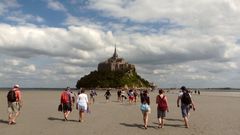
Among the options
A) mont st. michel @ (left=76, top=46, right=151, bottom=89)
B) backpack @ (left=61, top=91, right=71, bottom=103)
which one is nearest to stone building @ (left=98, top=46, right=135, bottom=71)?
mont st. michel @ (left=76, top=46, right=151, bottom=89)

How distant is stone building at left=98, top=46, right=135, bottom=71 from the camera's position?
190875 mm

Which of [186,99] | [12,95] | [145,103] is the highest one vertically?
[12,95]

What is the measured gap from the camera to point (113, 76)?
614 ft

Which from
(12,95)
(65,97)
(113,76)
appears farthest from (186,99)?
(113,76)

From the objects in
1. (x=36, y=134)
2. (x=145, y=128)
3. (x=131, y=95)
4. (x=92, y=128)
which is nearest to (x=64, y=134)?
(x=36, y=134)

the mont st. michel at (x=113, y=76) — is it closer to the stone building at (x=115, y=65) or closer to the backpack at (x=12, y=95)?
the stone building at (x=115, y=65)

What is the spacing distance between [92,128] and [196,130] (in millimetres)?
4741

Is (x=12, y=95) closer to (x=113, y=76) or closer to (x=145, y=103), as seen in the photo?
(x=145, y=103)

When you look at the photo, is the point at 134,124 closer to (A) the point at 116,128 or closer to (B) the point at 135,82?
(A) the point at 116,128

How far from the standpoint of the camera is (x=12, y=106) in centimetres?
1752

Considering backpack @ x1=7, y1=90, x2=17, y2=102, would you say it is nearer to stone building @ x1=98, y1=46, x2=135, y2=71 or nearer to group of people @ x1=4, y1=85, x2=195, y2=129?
group of people @ x1=4, y1=85, x2=195, y2=129

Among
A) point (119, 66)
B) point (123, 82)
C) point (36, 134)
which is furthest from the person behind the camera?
point (119, 66)

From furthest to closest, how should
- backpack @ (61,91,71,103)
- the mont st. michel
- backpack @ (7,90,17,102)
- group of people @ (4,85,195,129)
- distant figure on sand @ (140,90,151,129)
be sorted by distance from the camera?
the mont st. michel
backpack @ (61,91,71,103)
backpack @ (7,90,17,102)
distant figure on sand @ (140,90,151,129)
group of people @ (4,85,195,129)

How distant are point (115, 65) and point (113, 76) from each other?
7850mm
